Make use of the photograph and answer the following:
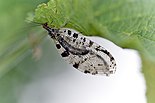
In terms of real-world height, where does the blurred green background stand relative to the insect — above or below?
below

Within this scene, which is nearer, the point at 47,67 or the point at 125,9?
the point at 125,9

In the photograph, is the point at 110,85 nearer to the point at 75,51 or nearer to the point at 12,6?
the point at 75,51

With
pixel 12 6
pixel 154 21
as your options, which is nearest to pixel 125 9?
pixel 154 21
